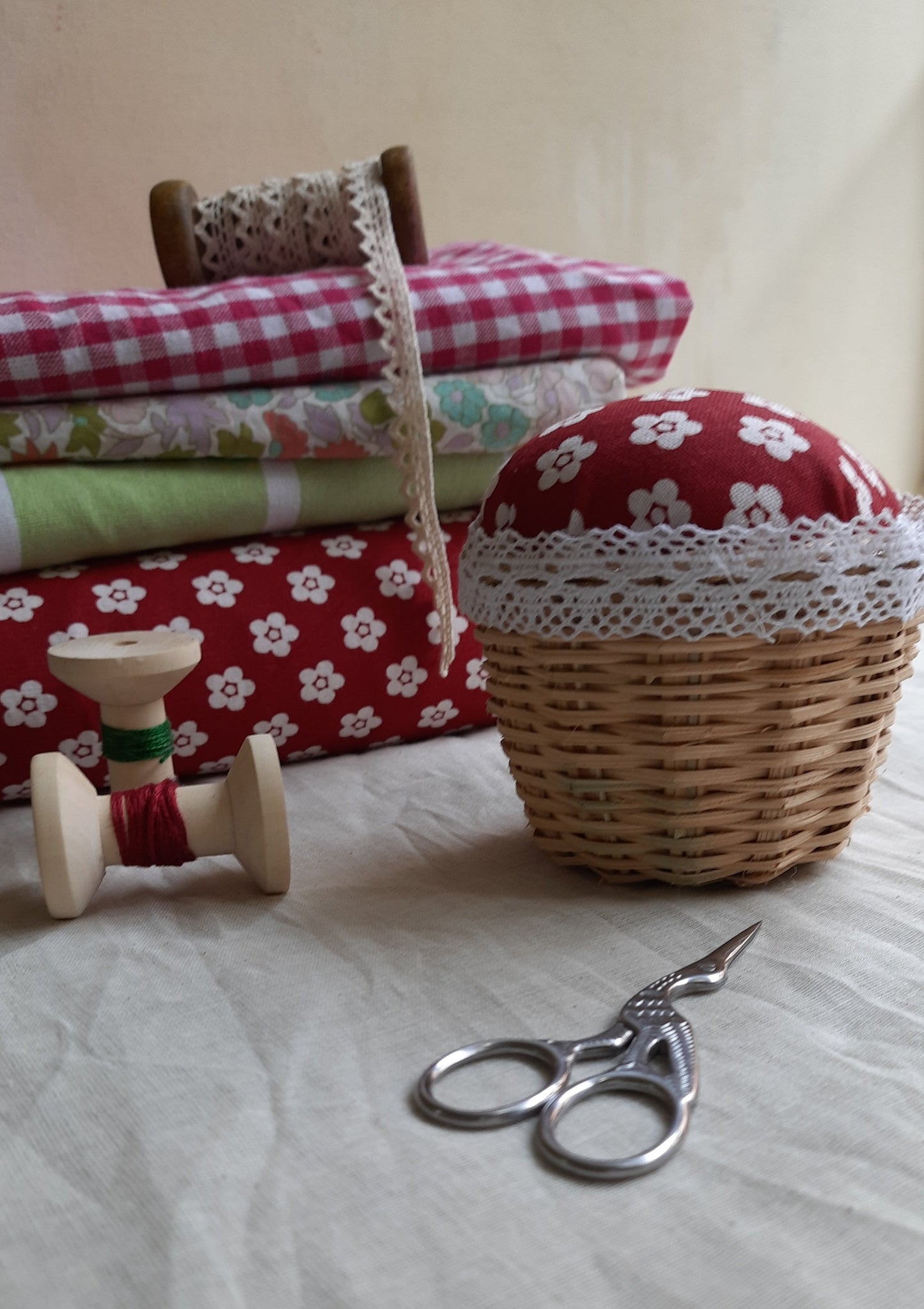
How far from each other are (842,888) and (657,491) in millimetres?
253

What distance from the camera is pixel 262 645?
33.2 inches

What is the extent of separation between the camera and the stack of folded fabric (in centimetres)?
79

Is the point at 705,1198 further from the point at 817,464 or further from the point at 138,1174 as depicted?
the point at 817,464

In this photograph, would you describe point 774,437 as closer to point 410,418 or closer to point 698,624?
point 698,624

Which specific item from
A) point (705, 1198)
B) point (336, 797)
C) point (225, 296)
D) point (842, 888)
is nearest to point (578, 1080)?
point (705, 1198)

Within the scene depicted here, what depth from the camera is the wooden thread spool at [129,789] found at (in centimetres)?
59

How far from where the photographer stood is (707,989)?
51 centimetres

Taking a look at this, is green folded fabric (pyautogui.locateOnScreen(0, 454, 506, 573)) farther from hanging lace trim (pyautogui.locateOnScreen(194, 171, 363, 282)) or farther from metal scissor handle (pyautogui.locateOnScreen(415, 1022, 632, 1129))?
metal scissor handle (pyautogui.locateOnScreen(415, 1022, 632, 1129))

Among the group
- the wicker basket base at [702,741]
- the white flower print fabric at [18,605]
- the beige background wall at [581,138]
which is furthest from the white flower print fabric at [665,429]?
the beige background wall at [581,138]

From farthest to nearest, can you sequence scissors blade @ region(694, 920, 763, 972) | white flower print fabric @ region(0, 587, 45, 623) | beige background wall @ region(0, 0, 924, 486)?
beige background wall @ region(0, 0, 924, 486), white flower print fabric @ region(0, 587, 45, 623), scissors blade @ region(694, 920, 763, 972)

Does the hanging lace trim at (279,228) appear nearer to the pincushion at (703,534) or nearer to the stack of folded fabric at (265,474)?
the stack of folded fabric at (265,474)

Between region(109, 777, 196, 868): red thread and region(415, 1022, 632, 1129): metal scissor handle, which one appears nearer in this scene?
region(415, 1022, 632, 1129): metal scissor handle

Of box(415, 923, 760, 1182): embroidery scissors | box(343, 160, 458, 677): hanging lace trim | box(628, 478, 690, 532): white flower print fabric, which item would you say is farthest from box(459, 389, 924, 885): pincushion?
box(343, 160, 458, 677): hanging lace trim

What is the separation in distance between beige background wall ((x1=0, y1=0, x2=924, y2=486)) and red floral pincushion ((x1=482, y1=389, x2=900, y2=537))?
0.79 m
